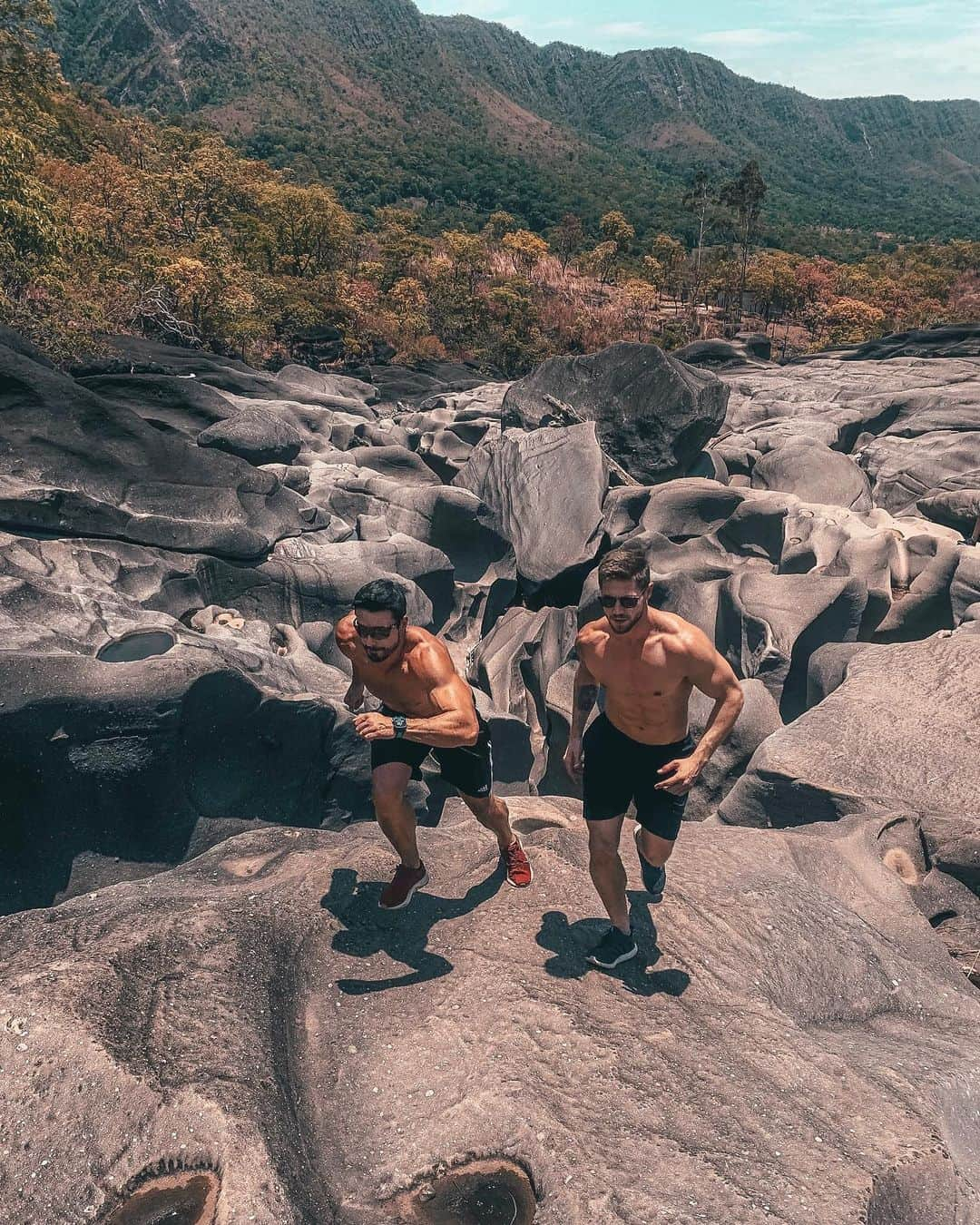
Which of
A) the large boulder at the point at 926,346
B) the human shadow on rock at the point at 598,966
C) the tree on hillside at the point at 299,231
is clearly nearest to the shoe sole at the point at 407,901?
the human shadow on rock at the point at 598,966

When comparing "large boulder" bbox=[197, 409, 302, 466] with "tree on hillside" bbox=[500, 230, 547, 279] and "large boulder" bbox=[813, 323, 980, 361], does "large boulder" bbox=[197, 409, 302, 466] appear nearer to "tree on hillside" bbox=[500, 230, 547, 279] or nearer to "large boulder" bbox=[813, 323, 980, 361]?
"large boulder" bbox=[813, 323, 980, 361]

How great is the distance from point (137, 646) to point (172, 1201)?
183 inches

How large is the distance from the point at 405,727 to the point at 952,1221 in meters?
2.45

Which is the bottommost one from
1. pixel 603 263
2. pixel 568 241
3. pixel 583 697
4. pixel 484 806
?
pixel 484 806

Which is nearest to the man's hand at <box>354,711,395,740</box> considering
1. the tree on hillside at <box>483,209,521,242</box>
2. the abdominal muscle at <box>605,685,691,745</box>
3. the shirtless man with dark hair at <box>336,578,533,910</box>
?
the shirtless man with dark hair at <box>336,578,533,910</box>

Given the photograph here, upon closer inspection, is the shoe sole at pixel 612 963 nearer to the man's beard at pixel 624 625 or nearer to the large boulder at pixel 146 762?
the man's beard at pixel 624 625

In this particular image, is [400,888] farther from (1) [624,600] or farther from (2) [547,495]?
(2) [547,495]

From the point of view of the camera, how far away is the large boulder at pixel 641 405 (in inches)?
535

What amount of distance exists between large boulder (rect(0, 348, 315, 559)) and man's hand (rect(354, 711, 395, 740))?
19.2 ft

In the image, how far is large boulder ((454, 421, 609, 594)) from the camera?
10.8m

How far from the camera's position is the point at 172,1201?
2369 millimetres

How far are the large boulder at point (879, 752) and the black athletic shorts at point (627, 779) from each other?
2328 mm

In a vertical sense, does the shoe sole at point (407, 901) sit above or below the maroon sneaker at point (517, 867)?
below

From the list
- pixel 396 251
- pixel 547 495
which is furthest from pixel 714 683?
pixel 396 251
